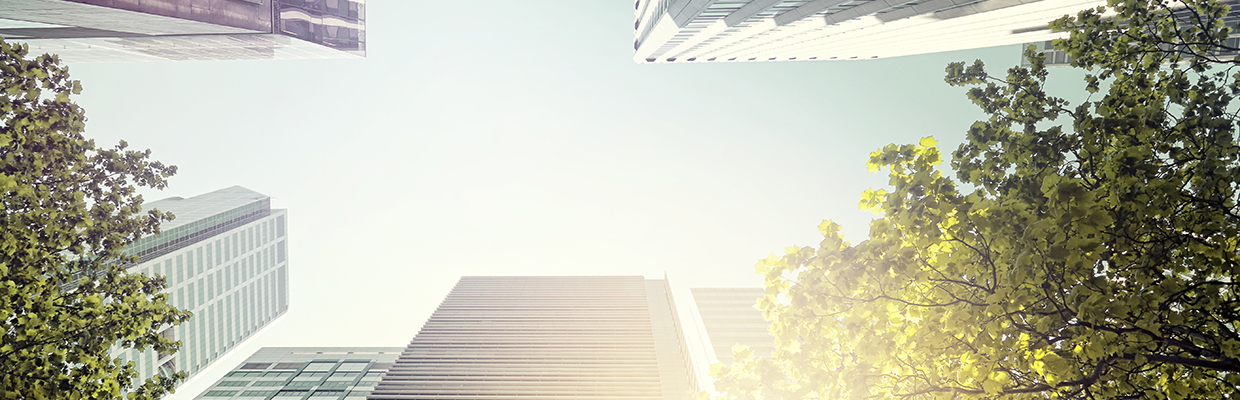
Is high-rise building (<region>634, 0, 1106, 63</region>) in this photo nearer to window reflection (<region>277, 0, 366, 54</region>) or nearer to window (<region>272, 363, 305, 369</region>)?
window reflection (<region>277, 0, 366, 54</region>)

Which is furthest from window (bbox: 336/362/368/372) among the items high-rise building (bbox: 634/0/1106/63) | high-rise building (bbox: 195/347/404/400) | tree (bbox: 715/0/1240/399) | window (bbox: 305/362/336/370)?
tree (bbox: 715/0/1240/399)

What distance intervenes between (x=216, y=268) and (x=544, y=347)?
247ft

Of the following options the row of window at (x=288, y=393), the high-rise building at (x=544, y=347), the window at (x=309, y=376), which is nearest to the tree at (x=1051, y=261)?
the high-rise building at (x=544, y=347)

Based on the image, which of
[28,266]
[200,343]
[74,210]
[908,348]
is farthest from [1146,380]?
[200,343]

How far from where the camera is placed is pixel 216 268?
98.4m

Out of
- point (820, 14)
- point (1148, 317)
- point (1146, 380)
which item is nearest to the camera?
point (1148, 317)

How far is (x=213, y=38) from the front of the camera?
1098 inches

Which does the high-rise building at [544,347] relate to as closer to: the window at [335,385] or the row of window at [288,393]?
the row of window at [288,393]

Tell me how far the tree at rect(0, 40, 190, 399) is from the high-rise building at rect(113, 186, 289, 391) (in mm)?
87527

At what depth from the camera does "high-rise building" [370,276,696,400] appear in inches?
2507

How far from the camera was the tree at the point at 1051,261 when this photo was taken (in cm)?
469

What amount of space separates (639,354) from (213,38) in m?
63.1

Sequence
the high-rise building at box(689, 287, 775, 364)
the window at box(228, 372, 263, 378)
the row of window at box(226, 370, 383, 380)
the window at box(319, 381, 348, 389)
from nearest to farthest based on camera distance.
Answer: the high-rise building at box(689, 287, 775, 364), the window at box(319, 381, 348, 389), the row of window at box(226, 370, 383, 380), the window at box(228, 372, 263, 378)

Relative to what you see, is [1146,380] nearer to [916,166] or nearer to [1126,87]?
[916,166]
